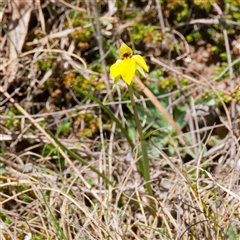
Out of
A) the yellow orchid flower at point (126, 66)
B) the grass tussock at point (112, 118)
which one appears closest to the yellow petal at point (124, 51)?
the yellow orchid flower at point (126, 66)

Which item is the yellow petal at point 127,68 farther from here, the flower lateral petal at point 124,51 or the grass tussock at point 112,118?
the grass tussock at point 112,118

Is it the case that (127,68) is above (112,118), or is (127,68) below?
above

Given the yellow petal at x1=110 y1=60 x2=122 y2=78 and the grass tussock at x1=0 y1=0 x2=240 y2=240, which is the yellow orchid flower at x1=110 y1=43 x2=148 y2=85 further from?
the grass tussock at x1=0 y1=0 x2=240 y2=240

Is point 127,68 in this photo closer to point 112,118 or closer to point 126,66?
point 126,66

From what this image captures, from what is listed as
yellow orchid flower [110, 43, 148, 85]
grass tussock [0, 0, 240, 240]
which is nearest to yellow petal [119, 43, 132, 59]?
yellow orchid flower [110, 43, 148, 85]

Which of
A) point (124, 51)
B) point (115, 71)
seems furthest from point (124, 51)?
point (115, 71)

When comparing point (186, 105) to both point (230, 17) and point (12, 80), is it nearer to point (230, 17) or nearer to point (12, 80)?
point (230, 17)

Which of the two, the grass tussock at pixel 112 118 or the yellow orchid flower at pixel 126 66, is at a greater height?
the yellow orchid flower at pixel 126 66

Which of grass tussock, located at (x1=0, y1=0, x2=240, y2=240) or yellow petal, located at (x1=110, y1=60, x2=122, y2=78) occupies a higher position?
yellow petal, located at (x1=110, y1=60, x2=122, y2=78)
